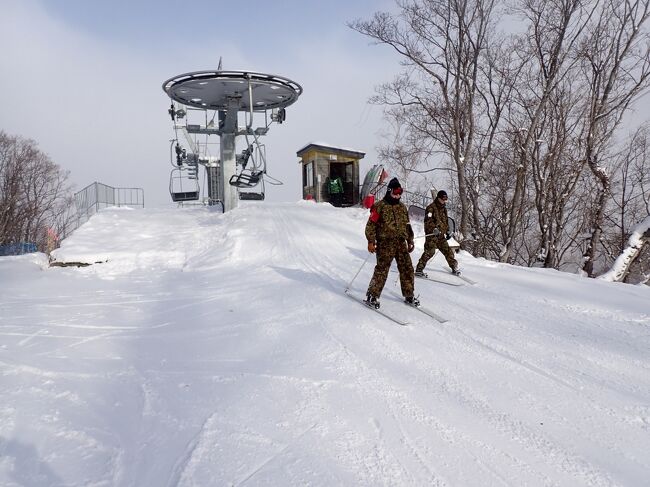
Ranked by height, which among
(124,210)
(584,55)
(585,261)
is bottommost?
(585,261)

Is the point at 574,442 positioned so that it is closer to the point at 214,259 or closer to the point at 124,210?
the point at 214,259

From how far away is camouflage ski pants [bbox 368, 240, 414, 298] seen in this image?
5723 mm

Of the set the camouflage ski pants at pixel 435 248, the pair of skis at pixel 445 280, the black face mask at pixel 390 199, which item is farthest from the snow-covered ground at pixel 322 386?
the black face mask at pixel 390 199

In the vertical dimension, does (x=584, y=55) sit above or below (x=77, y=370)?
above

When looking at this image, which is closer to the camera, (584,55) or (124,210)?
(584,55)

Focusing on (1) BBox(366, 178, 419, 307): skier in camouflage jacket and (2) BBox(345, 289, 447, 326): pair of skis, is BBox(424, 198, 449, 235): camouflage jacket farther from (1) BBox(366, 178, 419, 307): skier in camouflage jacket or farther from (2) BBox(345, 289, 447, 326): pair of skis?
(2) BBox(345, 289, 447, 326): pair of skis

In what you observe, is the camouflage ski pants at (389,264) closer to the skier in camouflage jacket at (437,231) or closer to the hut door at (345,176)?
the skier in camouflage jacket at (437,231)

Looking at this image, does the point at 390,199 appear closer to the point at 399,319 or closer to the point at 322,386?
the point at 399,319

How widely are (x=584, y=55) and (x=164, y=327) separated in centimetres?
1871

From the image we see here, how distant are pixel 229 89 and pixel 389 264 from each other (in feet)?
35.5

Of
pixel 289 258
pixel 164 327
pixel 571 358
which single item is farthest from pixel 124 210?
pixel 571 358

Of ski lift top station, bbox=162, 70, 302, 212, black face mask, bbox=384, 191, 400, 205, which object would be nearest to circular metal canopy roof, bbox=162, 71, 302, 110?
ski lift top station, bbox=162, 70, 302, 212

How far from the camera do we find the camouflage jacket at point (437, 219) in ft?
25.8

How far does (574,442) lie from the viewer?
2791 mm
